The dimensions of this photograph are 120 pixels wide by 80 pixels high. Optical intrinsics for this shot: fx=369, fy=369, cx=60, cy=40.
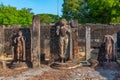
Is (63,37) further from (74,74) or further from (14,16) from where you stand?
(14,16)

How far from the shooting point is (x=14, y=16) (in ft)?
127

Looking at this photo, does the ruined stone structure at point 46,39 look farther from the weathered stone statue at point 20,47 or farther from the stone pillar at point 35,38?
the weathered stone statue at point 20,47

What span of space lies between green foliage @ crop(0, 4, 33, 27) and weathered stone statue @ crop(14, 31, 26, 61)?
20.3 m

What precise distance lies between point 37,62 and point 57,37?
1.52 m

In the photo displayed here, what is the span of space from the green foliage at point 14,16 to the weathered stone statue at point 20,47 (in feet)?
66.7

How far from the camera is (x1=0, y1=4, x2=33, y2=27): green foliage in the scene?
124 ft

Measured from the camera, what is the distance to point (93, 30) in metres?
24.7

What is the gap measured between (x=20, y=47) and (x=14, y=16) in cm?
2193

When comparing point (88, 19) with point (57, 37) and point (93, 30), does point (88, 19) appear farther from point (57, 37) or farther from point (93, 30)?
point (57, 37)

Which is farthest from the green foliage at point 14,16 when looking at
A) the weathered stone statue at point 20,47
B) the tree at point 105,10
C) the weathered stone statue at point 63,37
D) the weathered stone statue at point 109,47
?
the weathered stone statue at point 109,47

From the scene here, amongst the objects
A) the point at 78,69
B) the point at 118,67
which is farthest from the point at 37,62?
the point at 118,67

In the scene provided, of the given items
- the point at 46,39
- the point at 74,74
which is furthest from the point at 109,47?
the point at 46,39

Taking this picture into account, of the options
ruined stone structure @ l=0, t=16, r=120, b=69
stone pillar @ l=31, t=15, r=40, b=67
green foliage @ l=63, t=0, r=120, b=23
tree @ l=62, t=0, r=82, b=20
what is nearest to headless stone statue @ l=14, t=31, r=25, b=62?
ruined stone structure @ l=0, t=16, r=120, b=69

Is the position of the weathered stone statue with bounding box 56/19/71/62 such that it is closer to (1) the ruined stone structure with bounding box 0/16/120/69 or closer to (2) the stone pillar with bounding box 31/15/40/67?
(1) the ruined stone structure with bounding box 0/16/120/69
